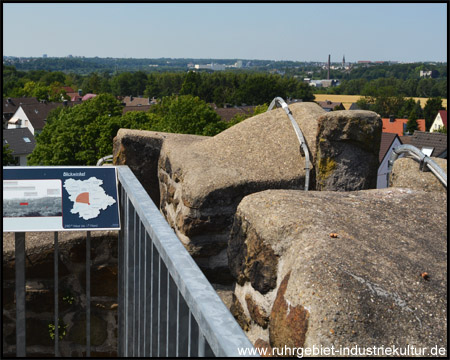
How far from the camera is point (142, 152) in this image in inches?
245

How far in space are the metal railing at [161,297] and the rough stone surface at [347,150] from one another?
246 cm

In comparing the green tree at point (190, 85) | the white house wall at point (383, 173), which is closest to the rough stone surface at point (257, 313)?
the white house wall at point (383, 173)

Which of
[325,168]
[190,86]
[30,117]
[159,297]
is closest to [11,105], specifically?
[30,117]

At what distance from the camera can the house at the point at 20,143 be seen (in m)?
51.2

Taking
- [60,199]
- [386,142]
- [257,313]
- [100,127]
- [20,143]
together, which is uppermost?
[60,199]

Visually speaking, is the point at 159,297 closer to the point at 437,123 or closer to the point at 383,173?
the point at 383,173

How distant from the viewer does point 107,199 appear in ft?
9.82

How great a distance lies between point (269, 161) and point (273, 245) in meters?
1.96

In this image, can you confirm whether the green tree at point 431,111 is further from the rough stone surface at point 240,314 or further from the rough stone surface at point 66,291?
the rough stone surface at point 66,291

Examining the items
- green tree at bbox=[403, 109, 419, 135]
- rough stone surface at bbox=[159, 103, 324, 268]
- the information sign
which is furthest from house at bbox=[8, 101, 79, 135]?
the information sign

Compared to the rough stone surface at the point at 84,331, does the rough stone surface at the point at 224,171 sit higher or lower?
higher

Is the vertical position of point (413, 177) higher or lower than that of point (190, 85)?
lower

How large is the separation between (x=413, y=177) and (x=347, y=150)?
0.79 metres

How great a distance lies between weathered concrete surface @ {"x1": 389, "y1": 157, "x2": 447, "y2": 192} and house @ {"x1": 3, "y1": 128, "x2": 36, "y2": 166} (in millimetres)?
49122
